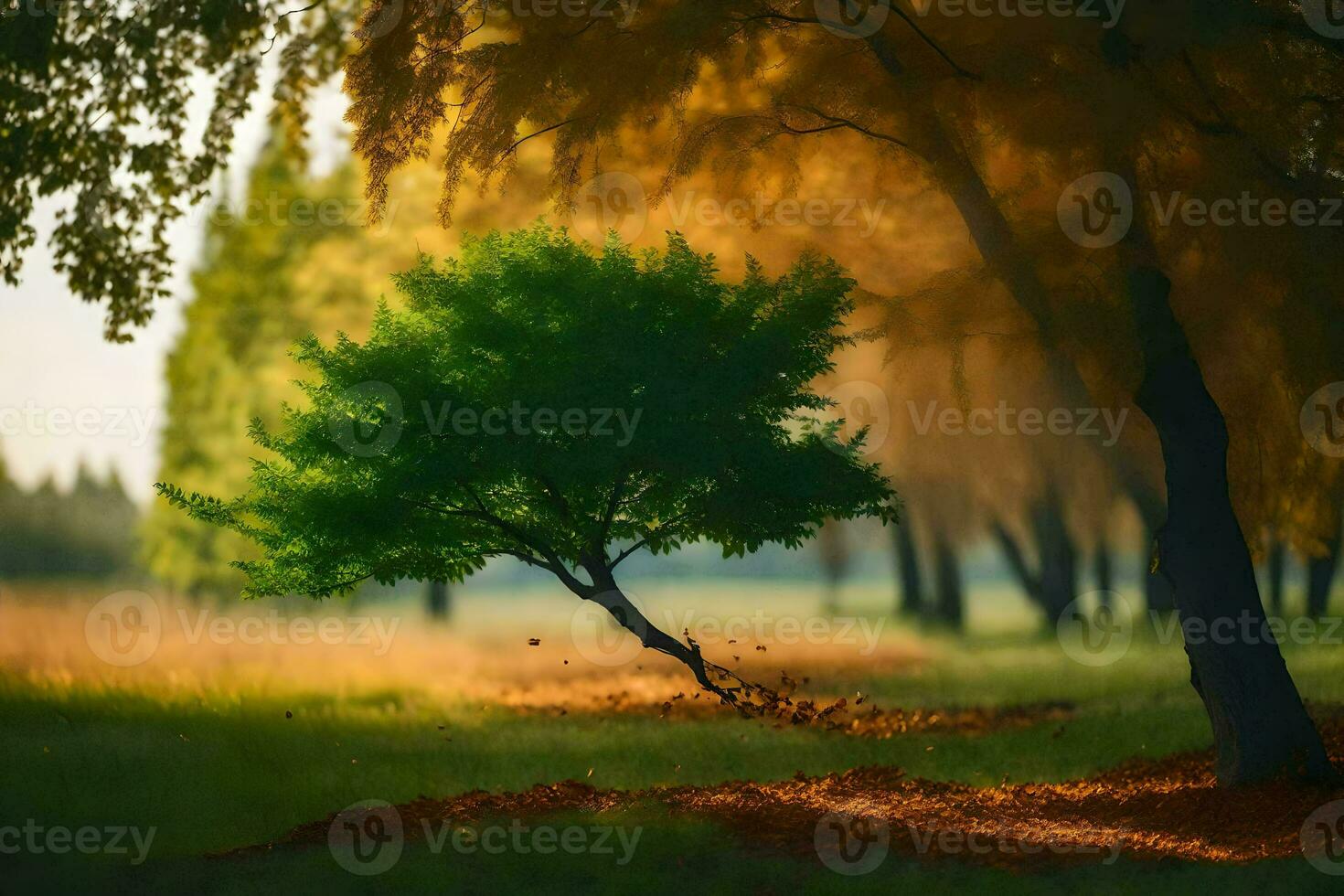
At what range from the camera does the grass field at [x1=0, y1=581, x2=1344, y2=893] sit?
29.5 feet

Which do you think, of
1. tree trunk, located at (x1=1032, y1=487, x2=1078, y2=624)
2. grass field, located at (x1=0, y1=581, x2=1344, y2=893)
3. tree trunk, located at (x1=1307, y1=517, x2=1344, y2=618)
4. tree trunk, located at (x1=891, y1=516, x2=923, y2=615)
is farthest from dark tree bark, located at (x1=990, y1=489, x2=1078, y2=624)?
tree trunk, located at (x1=1307, y1=517, x2=1344, y2=618)

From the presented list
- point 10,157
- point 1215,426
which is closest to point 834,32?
point 1215,426

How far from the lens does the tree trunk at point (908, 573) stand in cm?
2752

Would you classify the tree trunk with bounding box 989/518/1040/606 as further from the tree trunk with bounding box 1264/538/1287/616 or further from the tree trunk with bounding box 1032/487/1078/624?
the tree trunk with bounding box 1264/538/1287/616

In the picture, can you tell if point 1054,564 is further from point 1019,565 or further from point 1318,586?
point 1318,586

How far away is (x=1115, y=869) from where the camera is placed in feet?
29.4

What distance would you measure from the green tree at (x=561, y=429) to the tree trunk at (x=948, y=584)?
1647cm

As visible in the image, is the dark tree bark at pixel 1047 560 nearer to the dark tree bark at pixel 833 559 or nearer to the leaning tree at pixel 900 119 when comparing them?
the dark tree bark at pixel 833 559

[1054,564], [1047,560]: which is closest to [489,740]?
[1047,560]

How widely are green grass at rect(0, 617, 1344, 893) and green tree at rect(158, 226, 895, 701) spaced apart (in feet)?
7.24

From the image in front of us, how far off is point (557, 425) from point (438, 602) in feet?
44.3

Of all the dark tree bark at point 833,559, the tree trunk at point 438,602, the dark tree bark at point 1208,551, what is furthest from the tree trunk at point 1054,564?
the dark tree bark at point 1208,551

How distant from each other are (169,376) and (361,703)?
1234 cm

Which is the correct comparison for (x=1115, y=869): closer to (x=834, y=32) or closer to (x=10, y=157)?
(x=834, y=32)
